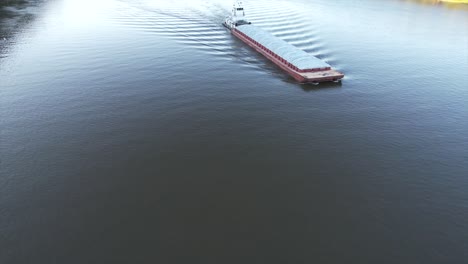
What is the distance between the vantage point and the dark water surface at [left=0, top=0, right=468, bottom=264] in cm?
3484

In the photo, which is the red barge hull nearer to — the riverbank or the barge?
the barge

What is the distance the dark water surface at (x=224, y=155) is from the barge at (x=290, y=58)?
2.58 metres

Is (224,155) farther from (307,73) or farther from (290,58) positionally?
(290,58)

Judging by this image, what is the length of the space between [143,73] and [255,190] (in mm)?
45084

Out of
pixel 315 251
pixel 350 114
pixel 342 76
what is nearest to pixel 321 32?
pixel 342 76

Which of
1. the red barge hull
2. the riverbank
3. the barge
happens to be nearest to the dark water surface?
the red barge hull

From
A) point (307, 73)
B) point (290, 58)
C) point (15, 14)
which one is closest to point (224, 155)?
point (307, 73)

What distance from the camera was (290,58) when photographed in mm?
77500

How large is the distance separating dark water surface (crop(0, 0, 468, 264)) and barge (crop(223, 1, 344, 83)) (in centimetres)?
258

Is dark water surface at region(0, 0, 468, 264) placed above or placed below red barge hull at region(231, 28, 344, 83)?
below

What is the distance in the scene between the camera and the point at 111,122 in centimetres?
5531

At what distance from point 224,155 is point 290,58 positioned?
38.9 metres

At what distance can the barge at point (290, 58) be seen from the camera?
7144cm

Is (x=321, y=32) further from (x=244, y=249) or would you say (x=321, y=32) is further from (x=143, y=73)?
(x=244, y=249)
